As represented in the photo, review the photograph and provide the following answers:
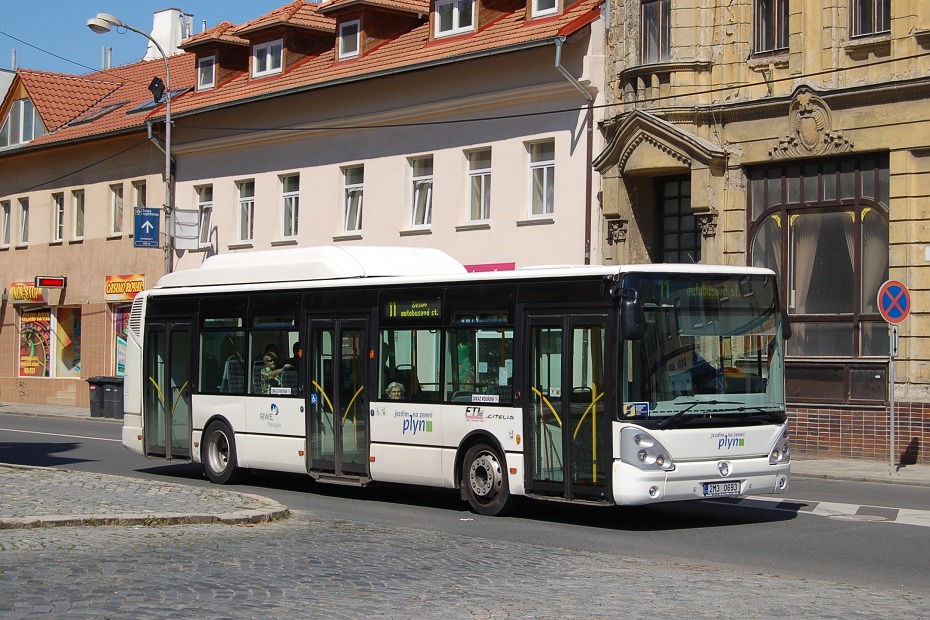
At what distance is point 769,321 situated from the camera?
14062 mm

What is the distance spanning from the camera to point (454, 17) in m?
31.4

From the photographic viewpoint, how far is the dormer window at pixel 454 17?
31016mm

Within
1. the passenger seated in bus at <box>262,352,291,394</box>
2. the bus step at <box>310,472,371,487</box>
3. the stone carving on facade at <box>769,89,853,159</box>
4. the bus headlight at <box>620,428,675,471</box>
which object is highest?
the stone carving on facade at <box>769,89,853,159</box>

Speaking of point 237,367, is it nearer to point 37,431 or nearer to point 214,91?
point 37,431

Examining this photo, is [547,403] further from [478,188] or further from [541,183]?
[478,188]

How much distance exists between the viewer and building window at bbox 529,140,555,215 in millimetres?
28562

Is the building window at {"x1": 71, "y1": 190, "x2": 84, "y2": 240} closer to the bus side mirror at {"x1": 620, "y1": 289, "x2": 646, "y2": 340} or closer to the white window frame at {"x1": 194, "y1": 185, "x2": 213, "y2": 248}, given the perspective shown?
the white window frame at {"x1": 194, "y1": 185, "x2": 213, "y2": 248}

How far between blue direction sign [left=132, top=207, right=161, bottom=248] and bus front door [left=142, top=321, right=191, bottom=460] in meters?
17.4

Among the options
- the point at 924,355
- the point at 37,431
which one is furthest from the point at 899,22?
the point at 37,431

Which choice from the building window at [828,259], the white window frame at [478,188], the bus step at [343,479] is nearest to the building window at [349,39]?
the white window frame at [478,188]

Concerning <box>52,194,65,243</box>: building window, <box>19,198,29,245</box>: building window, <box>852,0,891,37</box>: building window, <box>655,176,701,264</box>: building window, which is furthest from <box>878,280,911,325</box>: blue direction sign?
<box>19,198,29,245</box>: building window

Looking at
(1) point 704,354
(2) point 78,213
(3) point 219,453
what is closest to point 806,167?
(3) point 219,453

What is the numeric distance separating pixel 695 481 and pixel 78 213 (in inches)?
1349

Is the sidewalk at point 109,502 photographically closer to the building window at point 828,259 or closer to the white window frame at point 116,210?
the building window at point 828,259
